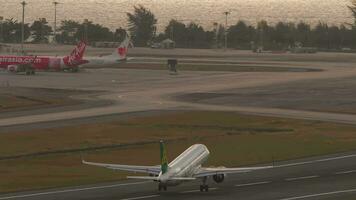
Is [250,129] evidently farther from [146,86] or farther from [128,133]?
[146,86]

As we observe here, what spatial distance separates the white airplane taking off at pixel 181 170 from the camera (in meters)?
54.8

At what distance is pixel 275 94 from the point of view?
14000 cm

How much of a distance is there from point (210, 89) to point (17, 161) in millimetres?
77338

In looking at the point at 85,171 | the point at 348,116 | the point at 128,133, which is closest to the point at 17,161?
the point at 85,171

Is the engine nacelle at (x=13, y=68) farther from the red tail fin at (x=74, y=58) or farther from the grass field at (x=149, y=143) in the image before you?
the grass field at (x=149, y=143)

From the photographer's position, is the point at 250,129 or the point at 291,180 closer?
the point at 291,180

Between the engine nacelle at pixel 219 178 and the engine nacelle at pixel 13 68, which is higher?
the engine nacelle at pixel 219 178

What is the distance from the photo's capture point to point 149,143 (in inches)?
3410

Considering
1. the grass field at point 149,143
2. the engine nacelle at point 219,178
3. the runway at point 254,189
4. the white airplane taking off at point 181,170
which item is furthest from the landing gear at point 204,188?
the grass field at point 149,143

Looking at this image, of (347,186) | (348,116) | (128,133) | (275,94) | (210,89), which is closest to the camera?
(347,186)

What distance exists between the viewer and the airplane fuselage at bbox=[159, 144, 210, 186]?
180 feet

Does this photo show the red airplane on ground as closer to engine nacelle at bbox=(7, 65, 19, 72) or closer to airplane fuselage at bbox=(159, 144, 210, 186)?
engine nacelle at bbox=(7, 65, 19, 72)

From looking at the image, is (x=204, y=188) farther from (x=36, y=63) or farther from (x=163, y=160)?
(x=36, y=63)

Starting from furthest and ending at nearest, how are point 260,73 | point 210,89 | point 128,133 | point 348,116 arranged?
point 260,73 → point 210,89 → point 348,116 → point 128,133
